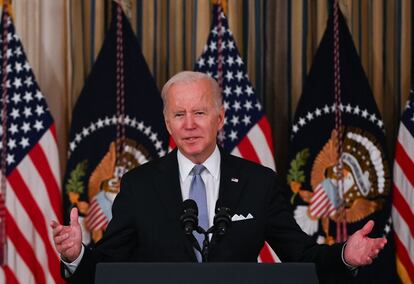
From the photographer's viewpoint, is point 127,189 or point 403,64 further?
point 403,64

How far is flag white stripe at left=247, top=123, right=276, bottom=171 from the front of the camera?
5.29 metres

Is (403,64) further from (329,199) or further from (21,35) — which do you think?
(21,35)

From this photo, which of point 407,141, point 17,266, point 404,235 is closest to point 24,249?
point 17,266

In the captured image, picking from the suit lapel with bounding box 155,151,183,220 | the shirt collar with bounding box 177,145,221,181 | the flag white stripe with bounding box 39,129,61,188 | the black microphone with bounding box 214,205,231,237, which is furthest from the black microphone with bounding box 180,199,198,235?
the flag white stripe with bounding box 39,129,61,188

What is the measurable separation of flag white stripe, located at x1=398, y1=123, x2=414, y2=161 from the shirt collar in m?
2.70

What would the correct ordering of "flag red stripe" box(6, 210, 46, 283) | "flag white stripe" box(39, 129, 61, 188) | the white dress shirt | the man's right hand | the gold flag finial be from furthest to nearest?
the gold flag finial
"flag white stripe" box(39, 129, 61, 188)
"flag red stripe" box(6, 210, 46, 283)
the white dress shirt
the man's right hand

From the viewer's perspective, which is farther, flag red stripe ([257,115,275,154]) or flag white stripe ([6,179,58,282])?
flag red stripe ([257,115,275,154])

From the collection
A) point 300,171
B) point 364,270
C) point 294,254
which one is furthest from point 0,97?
point 294,254

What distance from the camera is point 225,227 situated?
2.36 m

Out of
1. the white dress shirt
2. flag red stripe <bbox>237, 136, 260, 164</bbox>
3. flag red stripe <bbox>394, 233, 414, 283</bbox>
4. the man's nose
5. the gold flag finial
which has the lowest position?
flag red stripe <bbox>394, 233, 414, 283</bbox>

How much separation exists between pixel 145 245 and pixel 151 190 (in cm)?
19

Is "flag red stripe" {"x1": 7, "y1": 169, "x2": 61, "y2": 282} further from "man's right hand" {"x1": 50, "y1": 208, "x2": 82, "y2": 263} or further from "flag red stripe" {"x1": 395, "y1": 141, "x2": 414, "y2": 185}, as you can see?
"man's right hand" {"x1": 50, "y1": 208, "x2": 82, "y2": 263}

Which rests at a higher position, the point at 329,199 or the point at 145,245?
the point at 145,245

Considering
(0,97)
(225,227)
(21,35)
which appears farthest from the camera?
(21,35)
